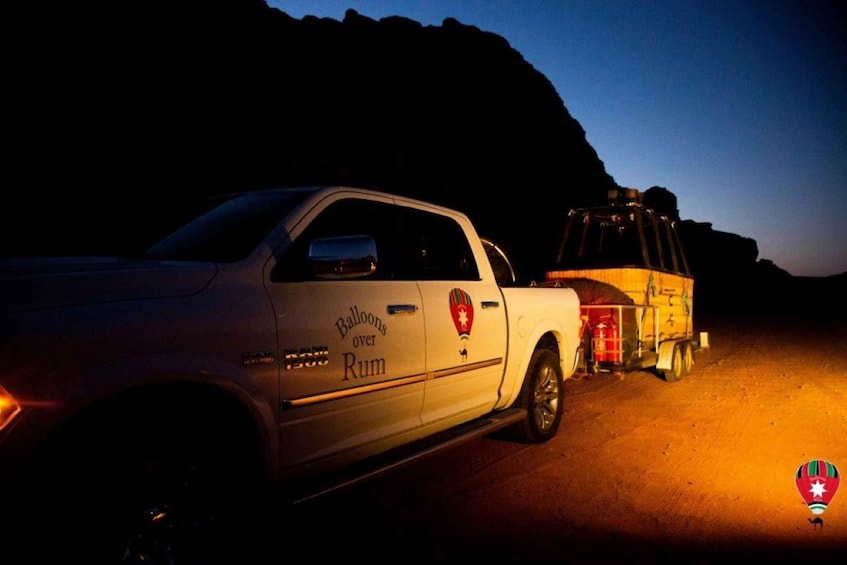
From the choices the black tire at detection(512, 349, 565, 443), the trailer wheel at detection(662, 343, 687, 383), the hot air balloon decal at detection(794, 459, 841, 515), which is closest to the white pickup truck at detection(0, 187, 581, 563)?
the black tire at detection(512, 349, 565, 443)

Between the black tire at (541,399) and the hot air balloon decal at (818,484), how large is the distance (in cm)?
230

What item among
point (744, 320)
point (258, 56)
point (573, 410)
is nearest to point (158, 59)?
point (258, 56)

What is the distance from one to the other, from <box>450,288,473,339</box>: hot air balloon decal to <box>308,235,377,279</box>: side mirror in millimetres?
1313

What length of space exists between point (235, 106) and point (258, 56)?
658 inches

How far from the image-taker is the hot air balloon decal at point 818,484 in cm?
383

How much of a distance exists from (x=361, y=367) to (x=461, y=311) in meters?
1.23

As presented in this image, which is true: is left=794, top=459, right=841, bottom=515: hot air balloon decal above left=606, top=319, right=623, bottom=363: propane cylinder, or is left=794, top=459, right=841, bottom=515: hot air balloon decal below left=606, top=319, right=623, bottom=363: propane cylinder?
below

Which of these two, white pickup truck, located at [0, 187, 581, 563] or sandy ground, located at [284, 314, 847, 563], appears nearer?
white pickup truck, located at [0, 187, 581, 563]

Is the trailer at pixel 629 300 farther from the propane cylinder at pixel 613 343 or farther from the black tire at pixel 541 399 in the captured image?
the black tire at pixel 541 399

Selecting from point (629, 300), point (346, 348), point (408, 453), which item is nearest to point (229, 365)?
point (346, 348)

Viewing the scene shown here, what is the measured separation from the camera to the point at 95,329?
7.82 ft

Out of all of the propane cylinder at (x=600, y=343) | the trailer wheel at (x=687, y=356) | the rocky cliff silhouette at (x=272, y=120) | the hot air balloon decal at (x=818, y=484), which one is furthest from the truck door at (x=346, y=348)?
the trailer wheel at (x=687, y=356)

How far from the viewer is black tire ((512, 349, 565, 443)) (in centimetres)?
576

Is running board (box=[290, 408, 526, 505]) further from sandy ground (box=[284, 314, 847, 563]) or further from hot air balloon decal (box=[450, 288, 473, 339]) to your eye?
hot air balloon decal (box=[450, 288, 473, 339])
